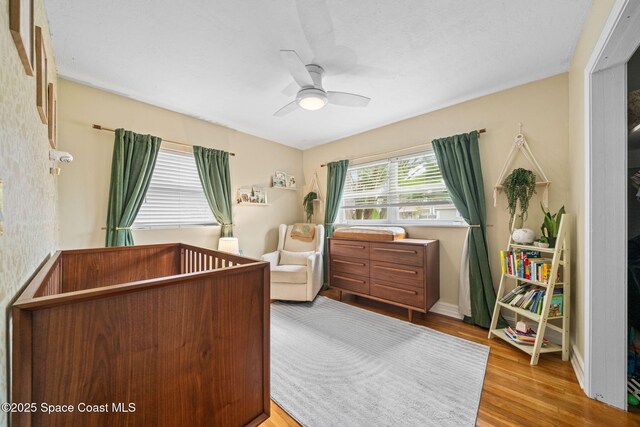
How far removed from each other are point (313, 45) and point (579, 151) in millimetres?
2037

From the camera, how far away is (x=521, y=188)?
7.12 ft

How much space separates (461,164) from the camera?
2.57m

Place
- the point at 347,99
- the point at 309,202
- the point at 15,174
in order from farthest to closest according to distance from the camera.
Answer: the point at 309,202
the point at 347,99
the point at 15,174

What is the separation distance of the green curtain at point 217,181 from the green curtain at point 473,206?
2.65m

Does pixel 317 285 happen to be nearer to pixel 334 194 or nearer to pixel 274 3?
pixel 334 194

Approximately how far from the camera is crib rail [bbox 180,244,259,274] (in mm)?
1389

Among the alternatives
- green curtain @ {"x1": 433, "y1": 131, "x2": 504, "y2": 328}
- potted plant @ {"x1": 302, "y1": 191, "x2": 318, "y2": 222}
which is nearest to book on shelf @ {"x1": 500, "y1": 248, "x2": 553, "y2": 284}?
green curtain @ {"x1": 433, "y1": 131, "x2": 504, "y2": 328}

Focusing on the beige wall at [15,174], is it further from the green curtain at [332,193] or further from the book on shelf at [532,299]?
the green curtain at [332,193]

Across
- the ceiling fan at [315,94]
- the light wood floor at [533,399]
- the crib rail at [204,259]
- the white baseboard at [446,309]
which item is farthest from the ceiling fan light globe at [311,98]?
the white baseboard at [446,309]

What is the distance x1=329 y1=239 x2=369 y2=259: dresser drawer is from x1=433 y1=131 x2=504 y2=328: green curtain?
1097 mm

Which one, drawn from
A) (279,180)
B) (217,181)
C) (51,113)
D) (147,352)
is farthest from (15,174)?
(279,180)

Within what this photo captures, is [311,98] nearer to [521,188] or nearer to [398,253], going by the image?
[398,253]

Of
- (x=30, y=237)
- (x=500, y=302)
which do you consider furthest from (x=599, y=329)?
(x=30, y=237)

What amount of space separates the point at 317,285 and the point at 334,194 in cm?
137
